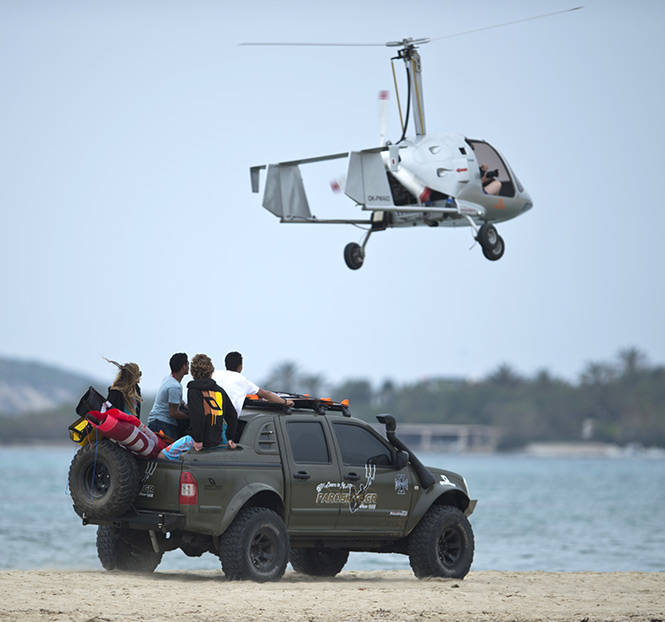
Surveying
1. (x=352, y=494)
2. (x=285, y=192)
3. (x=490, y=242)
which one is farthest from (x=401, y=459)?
(x=490, y=242)

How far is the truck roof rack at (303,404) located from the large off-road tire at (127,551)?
1613 mm

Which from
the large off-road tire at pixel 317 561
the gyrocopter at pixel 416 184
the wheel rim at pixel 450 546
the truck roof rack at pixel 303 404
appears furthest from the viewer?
the gyrocopter at pixel 416 184

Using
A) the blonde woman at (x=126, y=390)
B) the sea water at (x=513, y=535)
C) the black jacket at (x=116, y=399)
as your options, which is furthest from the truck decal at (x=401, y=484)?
the sea water at (x=513, y=535)

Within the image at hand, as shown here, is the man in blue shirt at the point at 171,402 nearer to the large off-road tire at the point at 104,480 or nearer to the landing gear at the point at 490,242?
the large off-road tire at the point at 104,480

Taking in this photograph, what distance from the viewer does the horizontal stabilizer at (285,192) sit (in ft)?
63.9

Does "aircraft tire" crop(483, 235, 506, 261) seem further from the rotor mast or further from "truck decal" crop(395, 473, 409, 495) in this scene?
"truck decal" crop(395, 473, 409, 495)

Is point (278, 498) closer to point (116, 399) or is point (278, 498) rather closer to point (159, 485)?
point (159, 485)

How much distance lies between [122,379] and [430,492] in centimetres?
338

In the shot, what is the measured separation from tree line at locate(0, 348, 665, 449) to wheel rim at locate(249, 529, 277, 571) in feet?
458

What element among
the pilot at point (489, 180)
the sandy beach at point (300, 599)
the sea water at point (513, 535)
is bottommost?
the sea water at point (513, 535)

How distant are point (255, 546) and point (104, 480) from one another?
4.86 feet

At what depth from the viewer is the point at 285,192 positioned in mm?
19578

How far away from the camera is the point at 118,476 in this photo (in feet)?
38.7

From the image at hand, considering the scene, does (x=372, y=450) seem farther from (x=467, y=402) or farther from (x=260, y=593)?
(x=467, y=402)
